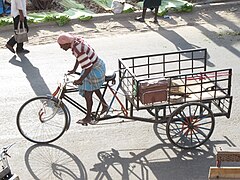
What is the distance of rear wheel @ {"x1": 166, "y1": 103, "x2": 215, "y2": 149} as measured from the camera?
21.9 feet

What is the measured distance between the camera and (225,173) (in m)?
4.61

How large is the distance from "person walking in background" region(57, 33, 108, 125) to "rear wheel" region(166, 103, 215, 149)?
3.60 feet

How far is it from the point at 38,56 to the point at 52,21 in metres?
2.22

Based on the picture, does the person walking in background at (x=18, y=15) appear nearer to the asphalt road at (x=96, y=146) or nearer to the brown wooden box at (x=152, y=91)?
the asphalt road at (x=96, y=146)

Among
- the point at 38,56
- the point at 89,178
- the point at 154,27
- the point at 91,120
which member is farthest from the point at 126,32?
the point at 89,178

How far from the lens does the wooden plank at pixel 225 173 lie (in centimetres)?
459

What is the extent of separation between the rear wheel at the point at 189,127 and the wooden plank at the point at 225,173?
1981 mm

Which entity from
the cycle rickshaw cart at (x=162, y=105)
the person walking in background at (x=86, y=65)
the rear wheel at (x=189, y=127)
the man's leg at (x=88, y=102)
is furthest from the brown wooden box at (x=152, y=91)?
the man's leg at (x=88, y=102)

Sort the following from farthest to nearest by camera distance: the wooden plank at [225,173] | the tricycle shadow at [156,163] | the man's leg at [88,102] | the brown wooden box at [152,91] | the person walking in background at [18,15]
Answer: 1. the person walking in background at [18,15]
2. the man's leg at [88,102]
3. the brown wooden box at [152,91]
4. the tricycle shadow at [156,163]
5. the wooden plank at [225,173]

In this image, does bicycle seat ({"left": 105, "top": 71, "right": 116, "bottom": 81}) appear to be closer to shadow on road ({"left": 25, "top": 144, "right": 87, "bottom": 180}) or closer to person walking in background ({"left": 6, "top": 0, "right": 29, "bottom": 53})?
shadow on road ({"left": 25, "top": 144, "right": 87, "bottom": 180})

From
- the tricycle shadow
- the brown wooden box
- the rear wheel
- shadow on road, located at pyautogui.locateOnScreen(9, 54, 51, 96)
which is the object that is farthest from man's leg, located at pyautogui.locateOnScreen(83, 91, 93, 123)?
shadow on road, located at pyautogui.locateOnScreen(9, 54, 51, 96)

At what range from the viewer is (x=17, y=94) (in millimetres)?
8664

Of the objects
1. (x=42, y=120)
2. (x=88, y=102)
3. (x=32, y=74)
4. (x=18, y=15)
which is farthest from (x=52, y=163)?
(x=18, y=15)

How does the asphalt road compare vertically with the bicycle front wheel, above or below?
below
